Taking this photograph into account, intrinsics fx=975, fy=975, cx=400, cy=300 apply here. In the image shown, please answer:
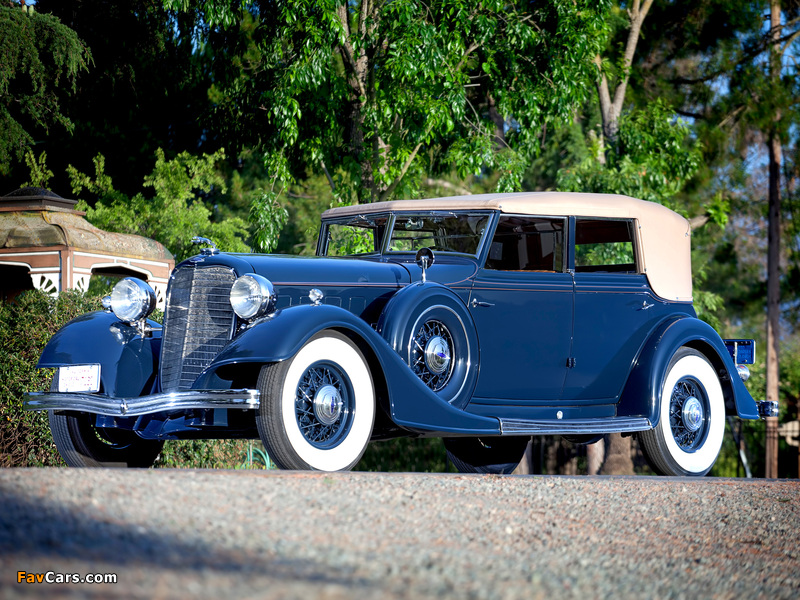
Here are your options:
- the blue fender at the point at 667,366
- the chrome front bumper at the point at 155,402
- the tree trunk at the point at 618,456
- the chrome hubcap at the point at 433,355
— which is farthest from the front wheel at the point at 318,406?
the tree trunk at the point at 618,456

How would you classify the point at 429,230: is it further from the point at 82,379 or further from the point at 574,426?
the point at 82,379

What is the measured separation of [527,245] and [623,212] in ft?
2.55

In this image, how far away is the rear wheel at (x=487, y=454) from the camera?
8039mm

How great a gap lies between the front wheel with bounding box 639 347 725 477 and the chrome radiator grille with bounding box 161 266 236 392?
331 centimetres

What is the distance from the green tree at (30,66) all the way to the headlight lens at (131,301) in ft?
22.4

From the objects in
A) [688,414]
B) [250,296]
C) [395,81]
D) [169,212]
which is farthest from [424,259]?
[169,212]

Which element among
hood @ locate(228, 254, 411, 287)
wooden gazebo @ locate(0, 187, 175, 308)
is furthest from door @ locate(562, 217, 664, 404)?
wooden gazebo @ locate(0, 187, 175, 308)

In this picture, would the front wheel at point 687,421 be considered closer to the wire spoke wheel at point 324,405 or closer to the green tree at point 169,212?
the wire spoke wheel at point 324,405

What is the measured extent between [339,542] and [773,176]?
818 inches

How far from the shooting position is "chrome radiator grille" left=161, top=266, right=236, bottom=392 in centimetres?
582

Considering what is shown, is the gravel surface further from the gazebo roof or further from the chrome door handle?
the gazebo roof

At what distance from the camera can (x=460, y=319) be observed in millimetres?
6285

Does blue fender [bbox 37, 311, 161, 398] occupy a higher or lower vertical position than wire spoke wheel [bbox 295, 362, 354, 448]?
higher

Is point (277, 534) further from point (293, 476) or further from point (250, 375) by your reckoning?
point (250, 375)
